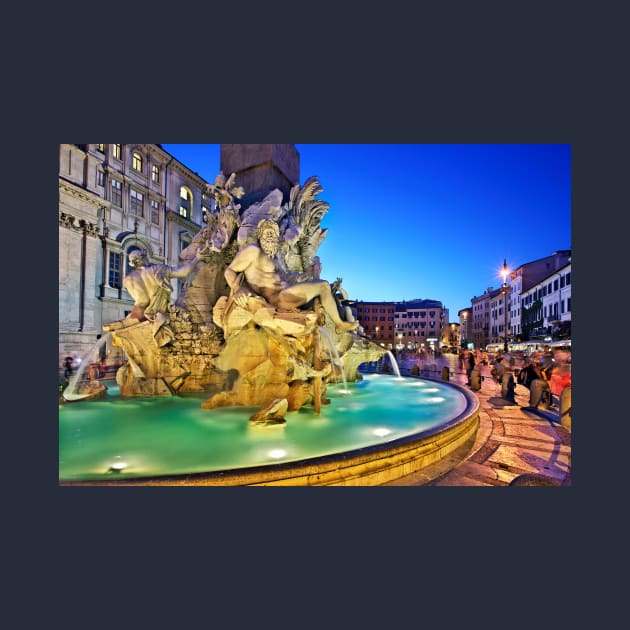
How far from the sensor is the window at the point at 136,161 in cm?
1881

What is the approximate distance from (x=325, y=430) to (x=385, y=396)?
3.27 meters

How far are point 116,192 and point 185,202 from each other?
5.22 metres

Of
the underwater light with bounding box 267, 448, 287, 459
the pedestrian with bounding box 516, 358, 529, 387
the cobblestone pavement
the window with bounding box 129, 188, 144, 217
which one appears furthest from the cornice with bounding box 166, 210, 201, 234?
the cobblestone pavement

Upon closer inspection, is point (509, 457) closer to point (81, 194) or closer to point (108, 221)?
point (81, 194)

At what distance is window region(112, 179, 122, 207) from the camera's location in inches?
709

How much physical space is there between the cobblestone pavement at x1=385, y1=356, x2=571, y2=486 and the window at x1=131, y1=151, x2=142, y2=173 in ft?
73.1

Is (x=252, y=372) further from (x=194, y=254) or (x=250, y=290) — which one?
(x=194, y=254)

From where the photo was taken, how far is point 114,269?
1778cm

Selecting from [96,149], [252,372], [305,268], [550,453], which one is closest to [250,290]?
[252,372]

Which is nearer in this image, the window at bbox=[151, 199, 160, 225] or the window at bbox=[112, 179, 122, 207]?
the window at bbox=[112, 179, 122, 207]

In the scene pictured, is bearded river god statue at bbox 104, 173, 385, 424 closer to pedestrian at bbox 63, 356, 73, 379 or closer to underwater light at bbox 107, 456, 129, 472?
pedestrian at bbox 63, 356, 73, 379

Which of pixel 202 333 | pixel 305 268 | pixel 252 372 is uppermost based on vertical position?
pixel 305 268

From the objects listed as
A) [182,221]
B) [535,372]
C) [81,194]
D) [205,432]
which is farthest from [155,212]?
[535,372]

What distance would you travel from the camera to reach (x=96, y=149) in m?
14.8
